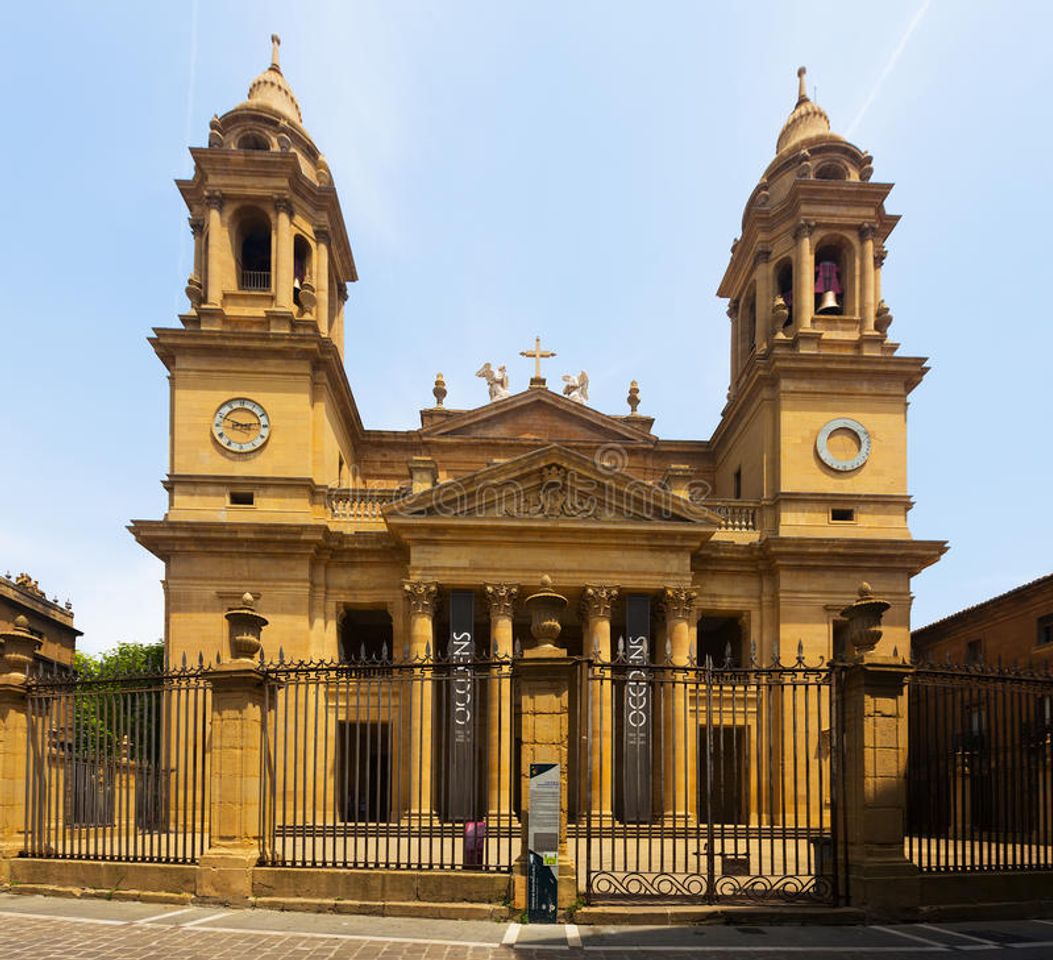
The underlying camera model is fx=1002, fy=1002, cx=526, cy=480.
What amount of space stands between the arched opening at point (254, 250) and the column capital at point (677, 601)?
657 inches

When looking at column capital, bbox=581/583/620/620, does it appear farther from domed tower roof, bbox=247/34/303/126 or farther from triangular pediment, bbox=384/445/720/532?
domed tower roof, bbox=247/34/303/126

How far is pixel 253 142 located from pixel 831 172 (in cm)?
2020

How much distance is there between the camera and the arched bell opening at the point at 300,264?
3450cm

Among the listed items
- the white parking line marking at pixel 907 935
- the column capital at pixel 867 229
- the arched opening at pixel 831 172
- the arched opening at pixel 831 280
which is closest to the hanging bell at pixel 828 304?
the arched opening at pixel 831 280

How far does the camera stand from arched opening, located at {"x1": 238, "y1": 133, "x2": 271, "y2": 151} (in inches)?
1344

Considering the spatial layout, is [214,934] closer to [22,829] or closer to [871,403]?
[22,829]

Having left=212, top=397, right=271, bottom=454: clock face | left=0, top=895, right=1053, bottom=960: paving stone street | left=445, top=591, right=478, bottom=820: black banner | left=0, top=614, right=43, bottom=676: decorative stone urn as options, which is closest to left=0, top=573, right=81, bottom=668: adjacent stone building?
left=212, top=397, right=271, bottom=454: clock face

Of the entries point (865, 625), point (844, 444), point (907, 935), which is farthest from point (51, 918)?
point (844, 444)

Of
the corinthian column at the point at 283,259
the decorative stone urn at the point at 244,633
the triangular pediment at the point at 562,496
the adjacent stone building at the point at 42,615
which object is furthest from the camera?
the adjacent stone building at the point at 42,615

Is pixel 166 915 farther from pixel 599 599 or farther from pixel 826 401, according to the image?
pixel 826 401

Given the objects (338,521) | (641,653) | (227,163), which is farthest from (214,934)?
(227,163)

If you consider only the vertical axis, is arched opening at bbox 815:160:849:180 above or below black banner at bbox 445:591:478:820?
above

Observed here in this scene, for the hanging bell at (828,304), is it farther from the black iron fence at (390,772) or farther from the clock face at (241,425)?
the clock face at (241,425)

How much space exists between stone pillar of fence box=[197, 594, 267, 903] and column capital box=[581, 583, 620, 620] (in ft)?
53.5
